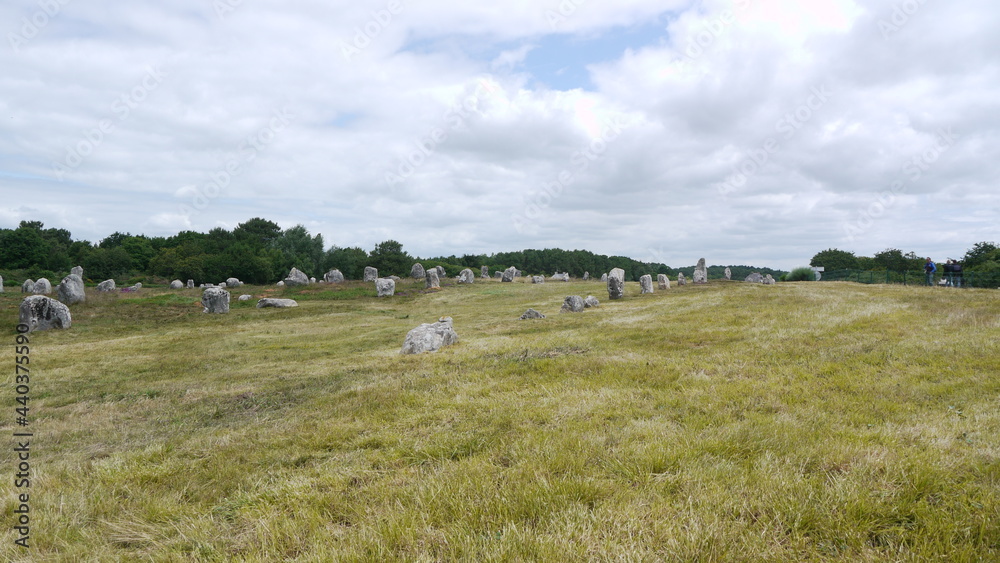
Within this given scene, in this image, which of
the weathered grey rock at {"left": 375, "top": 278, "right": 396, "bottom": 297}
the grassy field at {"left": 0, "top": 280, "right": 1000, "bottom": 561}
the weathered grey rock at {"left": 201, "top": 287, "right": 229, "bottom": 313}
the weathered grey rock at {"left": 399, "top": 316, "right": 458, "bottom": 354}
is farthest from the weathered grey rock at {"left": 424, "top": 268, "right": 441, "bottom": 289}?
the grassy field at {"left": 0, "top": 280, "right": 1000, "bottom": 561}

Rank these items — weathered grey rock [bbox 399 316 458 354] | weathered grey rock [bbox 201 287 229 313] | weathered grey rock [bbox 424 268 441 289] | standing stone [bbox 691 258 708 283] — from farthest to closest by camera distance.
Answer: standing stone [bbox 691 258 708 283] → weathered grey rock [bbox 424 268 441 289] → weathered grey rock [bbox 201 287 229 313] → weathered grey rock [bbox 399 316 458 354]

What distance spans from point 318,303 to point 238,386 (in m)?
24.7

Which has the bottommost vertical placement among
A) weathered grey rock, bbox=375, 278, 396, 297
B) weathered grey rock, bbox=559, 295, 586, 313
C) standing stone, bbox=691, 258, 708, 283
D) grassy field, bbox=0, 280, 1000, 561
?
grassy field, bbox=0, 280, 1000, 561

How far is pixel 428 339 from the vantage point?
14797mm

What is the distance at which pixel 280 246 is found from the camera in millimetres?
80938

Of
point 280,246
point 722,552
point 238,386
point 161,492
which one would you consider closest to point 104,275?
point 280,246

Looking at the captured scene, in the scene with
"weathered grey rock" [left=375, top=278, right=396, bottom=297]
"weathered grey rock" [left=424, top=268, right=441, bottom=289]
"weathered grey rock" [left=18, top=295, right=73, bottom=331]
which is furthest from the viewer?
"weathered grey rock" [left=424, top=268, right=441, bottom=289]

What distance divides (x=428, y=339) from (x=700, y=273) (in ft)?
130

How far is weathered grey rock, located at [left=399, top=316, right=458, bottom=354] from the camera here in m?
14.5

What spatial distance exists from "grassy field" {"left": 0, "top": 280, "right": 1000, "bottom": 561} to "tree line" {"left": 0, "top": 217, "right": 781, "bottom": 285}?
5413cm

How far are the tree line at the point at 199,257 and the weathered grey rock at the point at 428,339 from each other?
2055 inches

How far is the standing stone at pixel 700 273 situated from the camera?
47.0 m

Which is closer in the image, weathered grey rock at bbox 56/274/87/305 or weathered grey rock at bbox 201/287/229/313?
weathered grey rock at bbox 56/274/87/305

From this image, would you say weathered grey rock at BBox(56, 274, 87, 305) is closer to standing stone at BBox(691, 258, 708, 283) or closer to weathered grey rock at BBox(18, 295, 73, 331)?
weathered grey rock at BBox(18, 295, 73, 331)
